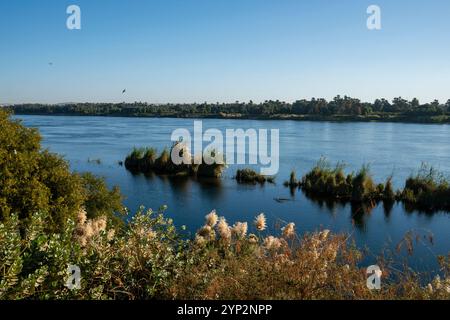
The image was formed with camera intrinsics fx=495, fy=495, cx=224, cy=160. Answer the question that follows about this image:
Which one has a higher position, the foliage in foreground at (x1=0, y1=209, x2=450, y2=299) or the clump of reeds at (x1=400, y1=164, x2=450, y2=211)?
the foliage in foreground at (x1=0, y1=209, x2=450, y2=299)

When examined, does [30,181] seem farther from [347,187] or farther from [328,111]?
[328,111]

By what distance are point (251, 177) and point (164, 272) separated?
23.0m

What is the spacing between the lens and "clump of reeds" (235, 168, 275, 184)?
26719 mm

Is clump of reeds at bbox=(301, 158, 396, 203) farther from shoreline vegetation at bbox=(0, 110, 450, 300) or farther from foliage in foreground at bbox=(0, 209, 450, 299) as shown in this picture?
A: foliage in foreground at bbox=(0, 209, 450, 299)

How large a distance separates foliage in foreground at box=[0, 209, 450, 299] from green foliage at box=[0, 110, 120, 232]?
11.5 ft

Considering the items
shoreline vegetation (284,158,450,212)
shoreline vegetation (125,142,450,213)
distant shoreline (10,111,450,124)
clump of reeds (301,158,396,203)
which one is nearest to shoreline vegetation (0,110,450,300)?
shoreline vegetation (125,142,450,213)

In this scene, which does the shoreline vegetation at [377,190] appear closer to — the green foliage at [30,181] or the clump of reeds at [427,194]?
the clump of reeds at [427,194]

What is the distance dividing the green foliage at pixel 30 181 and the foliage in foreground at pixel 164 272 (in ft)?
11.5

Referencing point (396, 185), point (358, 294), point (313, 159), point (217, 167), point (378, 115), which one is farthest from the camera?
point (378, 115)

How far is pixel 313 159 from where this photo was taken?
33.4 meters

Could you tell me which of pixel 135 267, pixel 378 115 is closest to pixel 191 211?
pixel 135 267

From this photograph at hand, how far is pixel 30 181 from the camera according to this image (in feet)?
29.2
